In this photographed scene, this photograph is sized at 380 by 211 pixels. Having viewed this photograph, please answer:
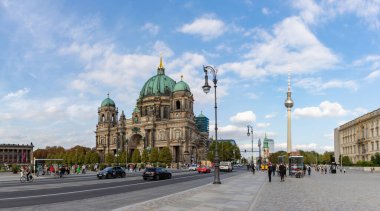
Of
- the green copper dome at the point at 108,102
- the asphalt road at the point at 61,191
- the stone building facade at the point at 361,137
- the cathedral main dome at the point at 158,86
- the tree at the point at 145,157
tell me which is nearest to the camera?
the asphalt road at the point at 61,191

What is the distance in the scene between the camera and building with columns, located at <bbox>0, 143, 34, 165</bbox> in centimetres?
16562

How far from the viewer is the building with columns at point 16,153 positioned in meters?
166

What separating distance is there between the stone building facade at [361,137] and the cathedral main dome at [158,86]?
203ft

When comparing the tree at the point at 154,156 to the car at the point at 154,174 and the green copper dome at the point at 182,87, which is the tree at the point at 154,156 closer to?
the green copper dome at the point at 182,87

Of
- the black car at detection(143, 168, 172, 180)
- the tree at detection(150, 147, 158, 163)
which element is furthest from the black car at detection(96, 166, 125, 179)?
the tree at detection(150, 147, 158, 163)

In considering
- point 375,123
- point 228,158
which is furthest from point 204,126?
point 375,123

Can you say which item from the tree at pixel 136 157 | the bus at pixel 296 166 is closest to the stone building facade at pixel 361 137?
the bus at pixel 296 166

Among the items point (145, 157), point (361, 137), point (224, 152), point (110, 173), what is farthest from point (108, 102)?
point (110, 173)

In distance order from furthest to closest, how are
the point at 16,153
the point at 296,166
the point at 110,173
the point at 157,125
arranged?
the point at 16,153
the point at 157,125
the point at 296,166
the point at 110,173

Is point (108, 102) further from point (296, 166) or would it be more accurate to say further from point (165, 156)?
point (296, 166)

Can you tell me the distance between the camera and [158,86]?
487 feet

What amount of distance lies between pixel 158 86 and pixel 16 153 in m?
72.9

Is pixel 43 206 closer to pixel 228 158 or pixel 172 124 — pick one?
pixel 172 124

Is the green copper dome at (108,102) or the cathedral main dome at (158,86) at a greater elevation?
the cathedral main dome at (158,86)
